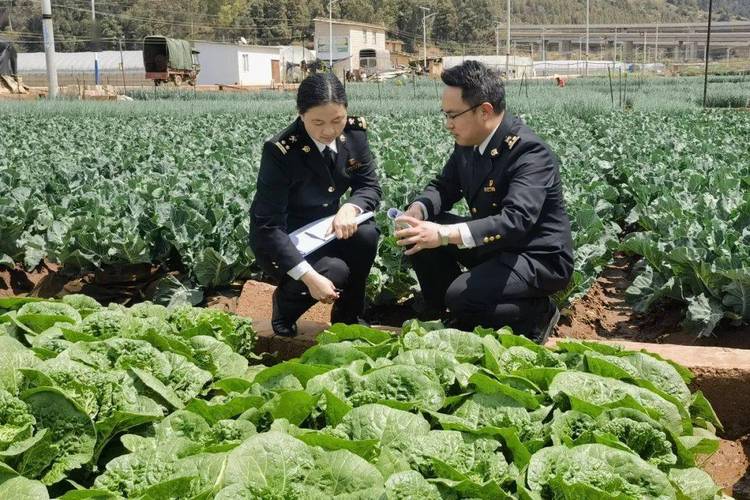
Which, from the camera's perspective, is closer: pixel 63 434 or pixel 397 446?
pixel 397 446

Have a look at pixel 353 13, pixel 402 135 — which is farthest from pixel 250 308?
pixel 353 13

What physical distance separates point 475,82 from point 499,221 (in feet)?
1.85

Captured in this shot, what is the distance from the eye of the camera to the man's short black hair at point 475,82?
332 cm

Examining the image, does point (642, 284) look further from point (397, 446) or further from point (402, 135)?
point (402, 135)

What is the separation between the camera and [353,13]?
117 meters

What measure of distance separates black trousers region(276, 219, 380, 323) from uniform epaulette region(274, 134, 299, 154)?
506 millimetres

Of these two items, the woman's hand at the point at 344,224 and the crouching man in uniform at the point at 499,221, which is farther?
the woman's hand at the point at 344,224

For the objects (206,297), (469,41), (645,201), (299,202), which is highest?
(469,41)

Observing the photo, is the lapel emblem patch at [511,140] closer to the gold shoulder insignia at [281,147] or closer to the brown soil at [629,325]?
the gold shoulder insignia at [281,147]

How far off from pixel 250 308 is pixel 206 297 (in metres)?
0.78

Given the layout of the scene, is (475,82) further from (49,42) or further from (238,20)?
(238,20)

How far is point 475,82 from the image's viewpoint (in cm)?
331

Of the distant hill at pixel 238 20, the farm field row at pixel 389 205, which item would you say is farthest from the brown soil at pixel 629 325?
the distant hill at pixel 238 20

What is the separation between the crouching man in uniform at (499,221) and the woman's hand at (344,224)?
0.26m
